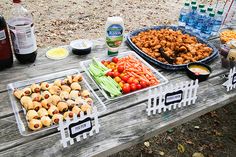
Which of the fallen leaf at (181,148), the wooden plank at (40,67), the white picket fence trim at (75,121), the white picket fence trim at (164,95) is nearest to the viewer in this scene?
the white picket fence trim at (75,121)

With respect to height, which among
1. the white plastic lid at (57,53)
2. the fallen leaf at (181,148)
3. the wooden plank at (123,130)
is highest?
the white plastic lid at (57,53)

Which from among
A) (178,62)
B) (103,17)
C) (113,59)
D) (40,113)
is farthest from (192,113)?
(103,17)

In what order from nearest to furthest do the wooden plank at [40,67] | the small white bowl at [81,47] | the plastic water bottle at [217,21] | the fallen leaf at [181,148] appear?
1. the wooden plank at [40,67]
2. the small white bowl at [81,47]
3. the plastic water bottle at [217,21]
4. the fallen leaf at [181,148]

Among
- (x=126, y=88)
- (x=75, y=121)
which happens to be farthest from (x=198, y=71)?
(x=75, y=121)

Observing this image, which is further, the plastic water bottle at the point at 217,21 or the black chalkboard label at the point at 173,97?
the plastic water bottle at the point at 217,21

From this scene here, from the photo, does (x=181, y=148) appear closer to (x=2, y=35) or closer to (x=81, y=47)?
(x=81, y=47)

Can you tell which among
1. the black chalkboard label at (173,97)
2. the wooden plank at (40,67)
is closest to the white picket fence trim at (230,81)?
the black chalkboard label at (173,97)

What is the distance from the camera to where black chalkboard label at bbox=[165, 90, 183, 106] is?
1373 millimetres

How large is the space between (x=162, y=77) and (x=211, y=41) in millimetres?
818

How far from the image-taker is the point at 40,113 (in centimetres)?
126

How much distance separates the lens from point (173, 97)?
139 centimetres

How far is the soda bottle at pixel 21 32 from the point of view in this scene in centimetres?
153

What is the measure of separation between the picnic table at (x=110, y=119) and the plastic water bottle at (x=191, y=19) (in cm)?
59

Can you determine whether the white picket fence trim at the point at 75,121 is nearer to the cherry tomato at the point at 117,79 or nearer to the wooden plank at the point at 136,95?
the wooden plank at the point at 136,95
